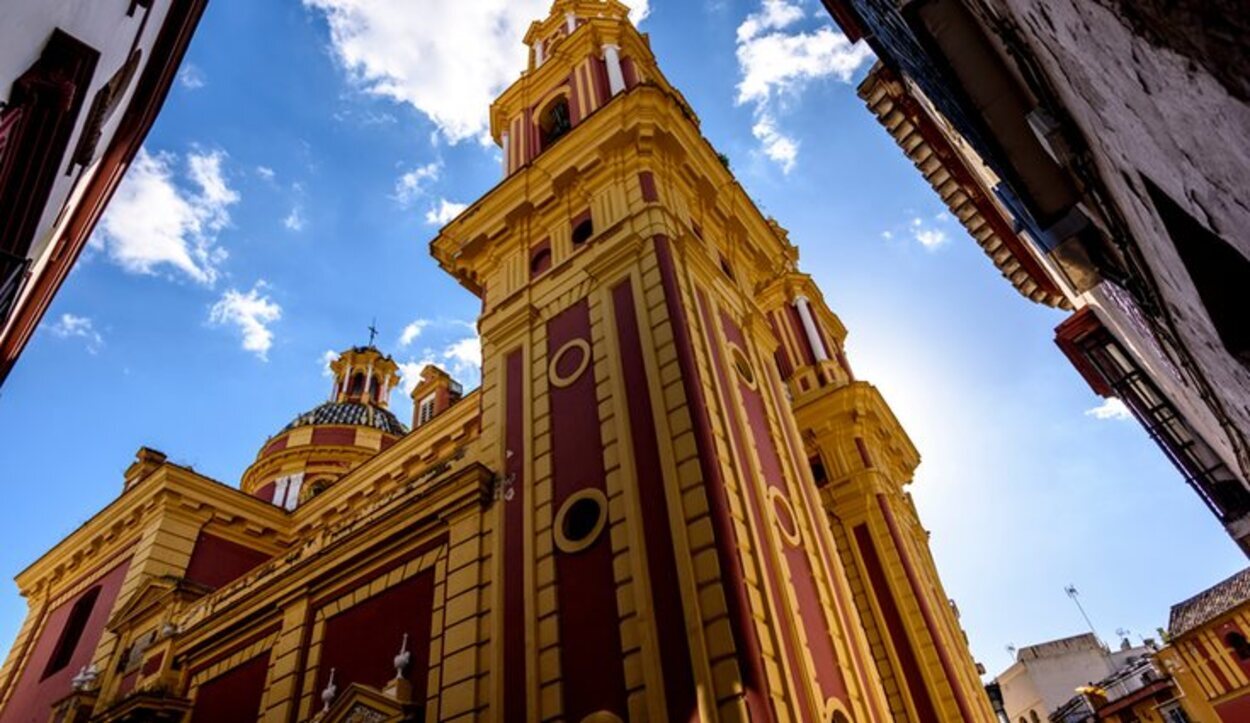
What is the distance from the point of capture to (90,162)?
444 inches

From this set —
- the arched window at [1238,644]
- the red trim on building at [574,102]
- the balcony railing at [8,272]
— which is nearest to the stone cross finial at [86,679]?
the balcony railing at [8,272]

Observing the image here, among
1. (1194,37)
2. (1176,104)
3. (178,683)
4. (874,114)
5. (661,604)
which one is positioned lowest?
(1194,37)

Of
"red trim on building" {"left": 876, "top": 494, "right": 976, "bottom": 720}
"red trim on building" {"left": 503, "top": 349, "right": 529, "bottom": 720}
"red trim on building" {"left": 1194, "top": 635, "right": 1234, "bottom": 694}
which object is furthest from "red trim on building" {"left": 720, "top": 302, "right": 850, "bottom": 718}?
"red trim on building" {"left": 1194, "top": 635, "right": 1234, "bottom": 694}

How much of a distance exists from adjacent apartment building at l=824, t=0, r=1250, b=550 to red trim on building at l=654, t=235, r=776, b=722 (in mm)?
4576

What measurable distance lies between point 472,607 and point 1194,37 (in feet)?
33.0

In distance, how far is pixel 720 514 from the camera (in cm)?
884

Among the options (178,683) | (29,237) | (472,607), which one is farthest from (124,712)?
(29,237)

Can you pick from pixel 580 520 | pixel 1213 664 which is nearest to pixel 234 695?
pixel 580 520

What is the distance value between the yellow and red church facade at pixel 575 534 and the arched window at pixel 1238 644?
56.3 feet

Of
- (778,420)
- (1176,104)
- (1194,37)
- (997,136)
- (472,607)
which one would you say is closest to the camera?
(1194,37)

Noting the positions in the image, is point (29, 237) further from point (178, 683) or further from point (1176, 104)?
point (1176, 104)

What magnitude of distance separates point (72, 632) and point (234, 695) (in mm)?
9540

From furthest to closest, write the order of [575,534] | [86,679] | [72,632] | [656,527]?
[72,632], [86,679], [575,534], [656,527]

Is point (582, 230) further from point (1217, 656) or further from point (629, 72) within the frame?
point (1217, 656)
